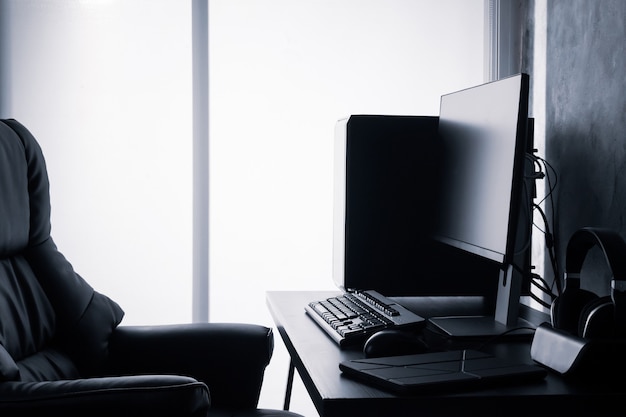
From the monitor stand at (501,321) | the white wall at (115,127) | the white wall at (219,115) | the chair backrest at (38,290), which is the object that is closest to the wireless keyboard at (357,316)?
the monitor stand at (501,321)

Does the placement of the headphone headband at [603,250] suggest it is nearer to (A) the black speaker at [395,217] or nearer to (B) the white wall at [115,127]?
(A) the black speaker at [395,217]

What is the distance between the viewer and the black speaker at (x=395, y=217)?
72.1 inches

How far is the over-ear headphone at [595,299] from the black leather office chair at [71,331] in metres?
0.68

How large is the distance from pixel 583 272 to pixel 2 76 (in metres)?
2.25

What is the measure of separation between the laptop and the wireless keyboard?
6.9 inches

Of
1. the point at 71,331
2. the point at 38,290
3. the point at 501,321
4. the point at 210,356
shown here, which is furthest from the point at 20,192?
the point at 501,321

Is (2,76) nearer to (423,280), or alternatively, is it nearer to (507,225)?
(423,280)

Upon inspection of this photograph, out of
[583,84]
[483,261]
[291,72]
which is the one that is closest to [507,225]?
[483,261]

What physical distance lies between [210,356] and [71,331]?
14.2 inches

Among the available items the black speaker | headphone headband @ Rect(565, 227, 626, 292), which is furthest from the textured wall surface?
headphone headband @ Rect(565, 227, 626, 292)

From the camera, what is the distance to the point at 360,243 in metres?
1.84

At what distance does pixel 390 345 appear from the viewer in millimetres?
1121

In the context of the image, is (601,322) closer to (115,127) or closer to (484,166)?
(484,166)

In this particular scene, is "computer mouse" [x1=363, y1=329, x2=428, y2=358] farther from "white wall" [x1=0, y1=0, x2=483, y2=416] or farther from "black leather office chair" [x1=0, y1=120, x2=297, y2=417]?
"white wall" [x1=0, y1=0, x2=483, y2=416]
